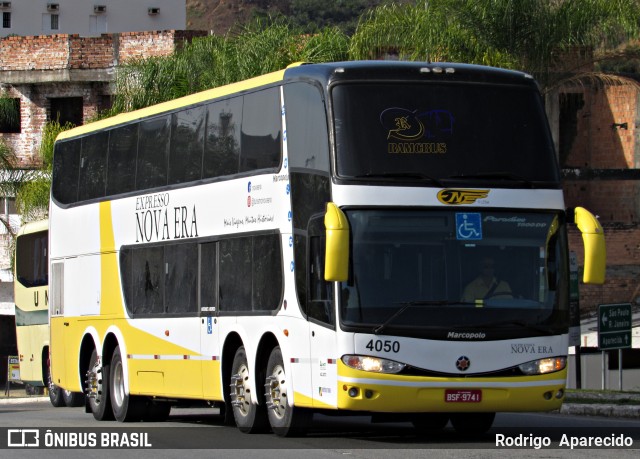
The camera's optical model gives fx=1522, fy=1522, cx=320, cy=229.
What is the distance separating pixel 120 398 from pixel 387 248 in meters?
7.56

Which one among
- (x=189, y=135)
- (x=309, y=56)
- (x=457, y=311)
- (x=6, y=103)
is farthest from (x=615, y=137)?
(x=457, y=311)

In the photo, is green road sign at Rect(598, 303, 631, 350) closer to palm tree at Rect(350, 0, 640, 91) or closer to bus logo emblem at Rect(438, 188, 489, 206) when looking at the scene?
palm tree at Rect(350, 0, 640, 91)

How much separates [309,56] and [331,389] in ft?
75.6

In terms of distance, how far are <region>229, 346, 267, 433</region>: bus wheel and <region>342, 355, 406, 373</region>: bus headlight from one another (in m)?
2.37

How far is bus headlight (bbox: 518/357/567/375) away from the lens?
616 inches

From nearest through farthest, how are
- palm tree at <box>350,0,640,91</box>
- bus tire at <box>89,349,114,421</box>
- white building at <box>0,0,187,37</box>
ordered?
bus tire at <box>89,349,114,421</box> < palm tree at <box>350,0,640,91</box> < white building at <box>0,0,187,37</box>

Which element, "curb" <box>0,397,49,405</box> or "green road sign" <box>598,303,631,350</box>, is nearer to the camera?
"green road sign" <box>598,303,631,350</box>

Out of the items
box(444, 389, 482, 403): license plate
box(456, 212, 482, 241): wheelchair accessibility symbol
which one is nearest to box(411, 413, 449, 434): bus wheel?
box(444, 389, 482, 403): license plate

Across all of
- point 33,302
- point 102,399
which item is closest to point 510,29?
point 33,302

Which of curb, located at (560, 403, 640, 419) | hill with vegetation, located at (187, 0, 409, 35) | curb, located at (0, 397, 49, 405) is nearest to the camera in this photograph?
curb, located at (560, 403, 640, 419)

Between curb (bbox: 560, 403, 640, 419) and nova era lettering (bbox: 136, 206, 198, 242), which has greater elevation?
nova era lettering (bbox: 136, 206, 198, 242)

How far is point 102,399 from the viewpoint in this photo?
22359 mm

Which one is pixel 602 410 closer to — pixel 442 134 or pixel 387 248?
pixel 442 134

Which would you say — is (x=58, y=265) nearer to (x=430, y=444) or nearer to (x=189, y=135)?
(x=189, y=135)
